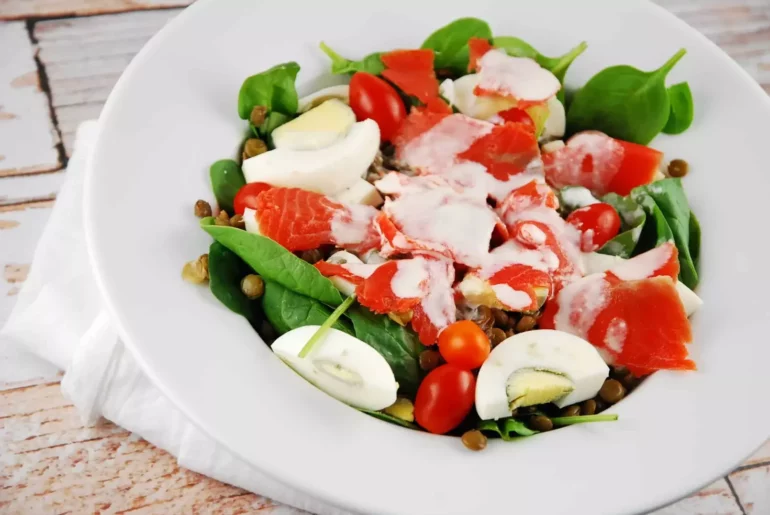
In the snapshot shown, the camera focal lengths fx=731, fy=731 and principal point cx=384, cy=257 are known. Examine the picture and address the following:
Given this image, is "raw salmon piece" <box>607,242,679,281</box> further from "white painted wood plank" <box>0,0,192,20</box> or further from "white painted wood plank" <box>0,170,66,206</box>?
"white painted wood plank" <box>0,0,192,20</box>

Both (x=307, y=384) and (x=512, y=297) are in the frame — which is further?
(x=512, y=297)

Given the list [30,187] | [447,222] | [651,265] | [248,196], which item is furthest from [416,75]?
[30,187]

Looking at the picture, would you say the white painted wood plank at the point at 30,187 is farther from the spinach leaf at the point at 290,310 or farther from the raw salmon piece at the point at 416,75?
the raw salmon piece at the point at 416,75

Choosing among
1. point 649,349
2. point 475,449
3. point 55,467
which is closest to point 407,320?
point 475,449

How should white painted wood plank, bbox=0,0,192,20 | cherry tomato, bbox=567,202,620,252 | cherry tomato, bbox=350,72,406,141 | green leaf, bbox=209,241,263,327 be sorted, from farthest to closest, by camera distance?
white painted wood plank, bbox=0,0,192,20 → cherry tomato, bbox=350,72,406,141 → cherry tomato, bbox=567,202,620,252 → green leaf, bbox=209,241,263,327

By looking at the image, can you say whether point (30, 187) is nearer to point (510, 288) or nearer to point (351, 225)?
point (351, 225)

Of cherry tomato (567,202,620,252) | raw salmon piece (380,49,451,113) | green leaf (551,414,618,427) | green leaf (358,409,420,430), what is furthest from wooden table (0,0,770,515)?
raw salmon piece (380,49,451,113)
